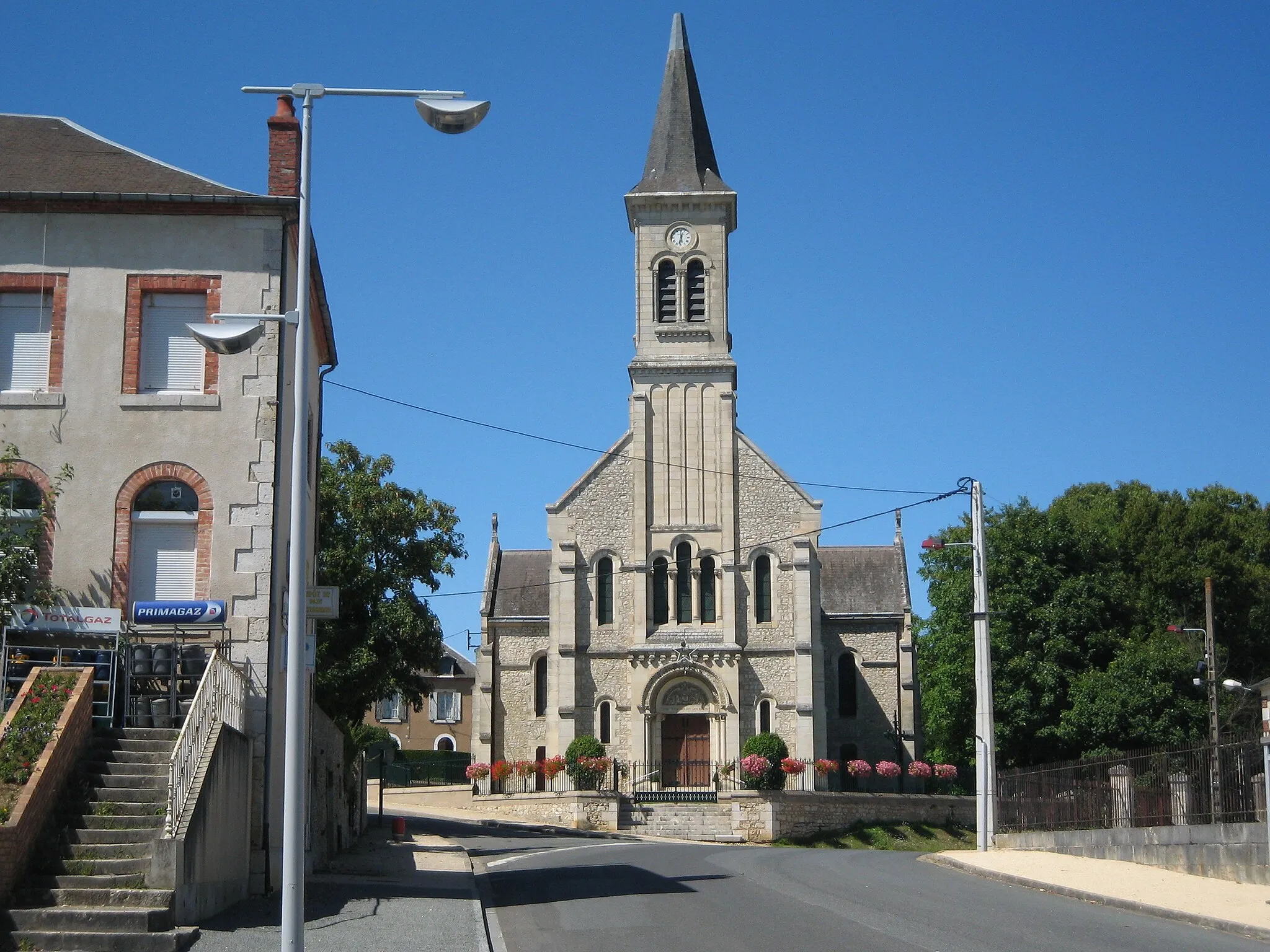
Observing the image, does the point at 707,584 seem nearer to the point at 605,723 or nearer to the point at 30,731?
the point at 605,723

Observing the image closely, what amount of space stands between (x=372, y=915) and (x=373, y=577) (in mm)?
23359

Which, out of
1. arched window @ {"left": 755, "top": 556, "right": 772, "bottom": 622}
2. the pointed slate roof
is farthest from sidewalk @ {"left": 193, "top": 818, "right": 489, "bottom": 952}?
the pointed slate roof

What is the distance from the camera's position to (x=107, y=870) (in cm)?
1370

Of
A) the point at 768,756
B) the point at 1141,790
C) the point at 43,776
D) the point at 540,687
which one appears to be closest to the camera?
the point at 43,776

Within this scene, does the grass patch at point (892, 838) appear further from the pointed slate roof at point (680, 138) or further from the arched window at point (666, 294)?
the pointed slate roof at point (680, 138)

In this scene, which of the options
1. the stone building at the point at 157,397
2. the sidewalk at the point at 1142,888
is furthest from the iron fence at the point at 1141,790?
the stone building at the point at 157,397

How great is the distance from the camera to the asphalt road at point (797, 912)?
536 inches

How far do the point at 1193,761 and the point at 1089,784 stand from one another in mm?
5390

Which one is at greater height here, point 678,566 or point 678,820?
point 678,566

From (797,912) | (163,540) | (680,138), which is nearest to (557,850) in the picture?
(163,540)

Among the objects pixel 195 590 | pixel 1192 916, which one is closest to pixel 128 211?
pixel 195 590

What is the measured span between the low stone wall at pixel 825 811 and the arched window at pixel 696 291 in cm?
1713

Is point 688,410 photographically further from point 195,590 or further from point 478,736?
point 195,590

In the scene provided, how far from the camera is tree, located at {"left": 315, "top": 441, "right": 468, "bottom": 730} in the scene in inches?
1484
